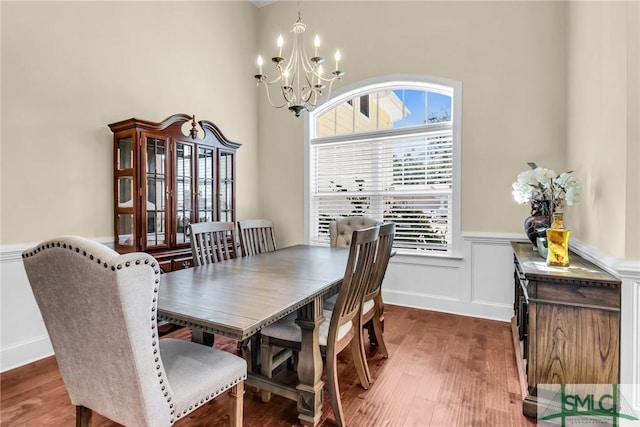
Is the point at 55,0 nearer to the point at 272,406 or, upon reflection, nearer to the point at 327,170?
the point at 327,170

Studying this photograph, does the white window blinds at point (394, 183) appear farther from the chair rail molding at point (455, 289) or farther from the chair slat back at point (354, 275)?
the chair slat back at point (354, 275)

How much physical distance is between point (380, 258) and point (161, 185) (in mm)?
2137

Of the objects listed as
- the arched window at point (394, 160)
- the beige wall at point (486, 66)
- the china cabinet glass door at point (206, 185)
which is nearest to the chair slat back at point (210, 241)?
the china cabinet glass door at point (206, 185)

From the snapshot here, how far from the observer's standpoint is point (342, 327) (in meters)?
1.92

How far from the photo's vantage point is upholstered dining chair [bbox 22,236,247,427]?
3.33 feet

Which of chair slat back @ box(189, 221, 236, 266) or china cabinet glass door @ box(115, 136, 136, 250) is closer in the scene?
chair slat back @ box(189, 221, 236, 266)

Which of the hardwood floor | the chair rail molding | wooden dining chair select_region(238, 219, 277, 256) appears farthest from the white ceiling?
the hardwood floor

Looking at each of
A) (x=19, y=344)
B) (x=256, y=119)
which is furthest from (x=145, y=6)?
(x=19, y=344)

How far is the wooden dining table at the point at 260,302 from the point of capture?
1287 millimetres

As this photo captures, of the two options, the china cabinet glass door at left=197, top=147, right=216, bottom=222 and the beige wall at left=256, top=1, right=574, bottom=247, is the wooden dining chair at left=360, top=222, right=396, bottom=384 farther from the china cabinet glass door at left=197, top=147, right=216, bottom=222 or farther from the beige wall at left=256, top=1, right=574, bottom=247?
the china cabinet glass door at left=197, top=147, right=216, bottom=222

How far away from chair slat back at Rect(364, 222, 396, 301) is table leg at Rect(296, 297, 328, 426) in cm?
46

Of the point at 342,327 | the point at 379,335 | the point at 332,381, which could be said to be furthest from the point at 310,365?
the point at 379,335

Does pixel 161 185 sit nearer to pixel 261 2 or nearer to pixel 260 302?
pixel 260 302

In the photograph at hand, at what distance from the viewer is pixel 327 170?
4.34 metres
